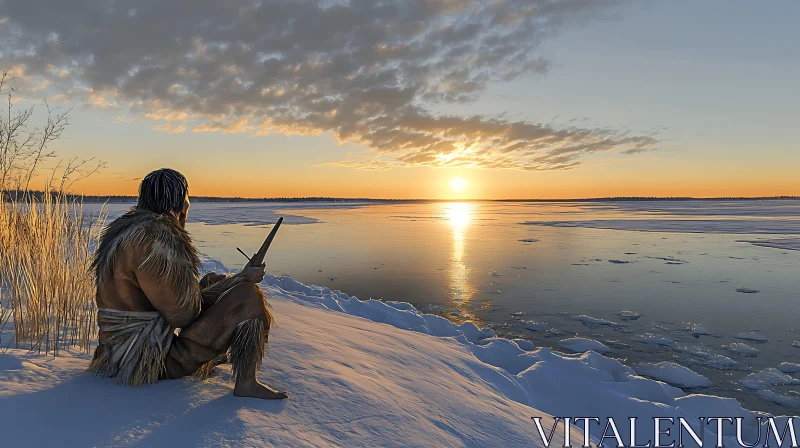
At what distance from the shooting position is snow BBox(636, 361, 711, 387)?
4.91 metres

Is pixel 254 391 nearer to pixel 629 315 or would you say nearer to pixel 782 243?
pixel 629 315

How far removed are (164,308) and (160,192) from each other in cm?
69

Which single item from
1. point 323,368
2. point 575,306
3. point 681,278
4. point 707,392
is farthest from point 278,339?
point 681,278

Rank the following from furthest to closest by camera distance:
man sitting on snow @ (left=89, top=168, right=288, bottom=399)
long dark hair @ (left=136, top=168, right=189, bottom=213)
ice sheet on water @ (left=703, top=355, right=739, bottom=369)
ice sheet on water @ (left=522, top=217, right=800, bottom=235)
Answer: ice sheet on water @ (left=522, top=217, right=800, bottom=235) → ice sheet on water @ (left=703, top=355, right=739, bottom=369) → long dark hair @ (left=136, top=168, right=189, bottom=213) → man sitting on snow @ (left=89, top=168, right=288, bottom=399)

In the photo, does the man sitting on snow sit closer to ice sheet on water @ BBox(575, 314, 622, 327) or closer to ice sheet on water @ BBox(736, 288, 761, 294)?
ice sheet on water @ BBox(575, 314, 622, 327)

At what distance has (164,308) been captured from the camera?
2445 mm

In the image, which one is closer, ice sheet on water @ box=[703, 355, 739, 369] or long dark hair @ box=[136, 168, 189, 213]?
long dark hair @ box=[136, 168, 189, 213]

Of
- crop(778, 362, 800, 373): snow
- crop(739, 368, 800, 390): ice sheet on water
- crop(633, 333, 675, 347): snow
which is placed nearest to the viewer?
crop(739, 368, 800, 390): ice sheet on water

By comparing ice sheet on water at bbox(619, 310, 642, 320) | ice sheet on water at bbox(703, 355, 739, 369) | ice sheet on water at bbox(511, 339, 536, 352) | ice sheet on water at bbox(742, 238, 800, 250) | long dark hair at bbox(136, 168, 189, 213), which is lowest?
ice sheet on water at bbox(703, 355, 739, 369)

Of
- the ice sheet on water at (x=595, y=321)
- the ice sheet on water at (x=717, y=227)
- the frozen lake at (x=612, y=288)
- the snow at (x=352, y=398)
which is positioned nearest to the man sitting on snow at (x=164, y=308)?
the snow at (x=352, y=398)

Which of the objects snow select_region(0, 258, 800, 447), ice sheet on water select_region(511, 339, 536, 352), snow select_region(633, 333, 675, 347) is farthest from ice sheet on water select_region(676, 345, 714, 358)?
ice sheet on water select_region(511, 339, 536, 352)

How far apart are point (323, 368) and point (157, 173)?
1.84 m

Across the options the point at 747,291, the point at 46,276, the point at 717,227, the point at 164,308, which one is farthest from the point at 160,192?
the point at 717,227

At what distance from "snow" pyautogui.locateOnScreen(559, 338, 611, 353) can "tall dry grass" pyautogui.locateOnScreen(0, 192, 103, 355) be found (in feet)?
18.6
